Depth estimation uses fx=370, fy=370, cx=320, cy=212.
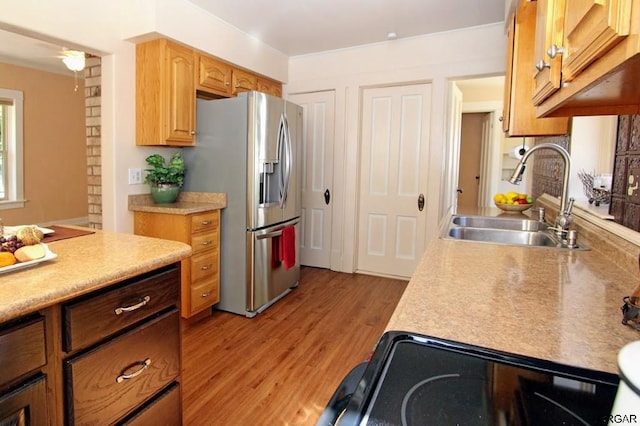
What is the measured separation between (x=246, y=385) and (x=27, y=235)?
1.34 metres

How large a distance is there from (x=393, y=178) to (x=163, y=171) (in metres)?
2.25

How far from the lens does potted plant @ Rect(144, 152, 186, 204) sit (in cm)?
288

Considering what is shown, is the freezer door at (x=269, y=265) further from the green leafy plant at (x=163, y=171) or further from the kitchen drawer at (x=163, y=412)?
the kitchen drawer at (x=163, y=412)

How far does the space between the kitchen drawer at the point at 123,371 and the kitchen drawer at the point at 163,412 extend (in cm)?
3

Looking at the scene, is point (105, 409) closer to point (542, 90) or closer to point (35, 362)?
point (35, 362)

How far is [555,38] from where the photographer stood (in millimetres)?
875

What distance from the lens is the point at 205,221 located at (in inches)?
109

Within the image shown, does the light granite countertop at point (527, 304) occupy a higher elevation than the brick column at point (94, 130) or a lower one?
lower

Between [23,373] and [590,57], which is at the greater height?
[590,57]

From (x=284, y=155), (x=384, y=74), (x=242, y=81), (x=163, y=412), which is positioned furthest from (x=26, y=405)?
(x=384, y=74)

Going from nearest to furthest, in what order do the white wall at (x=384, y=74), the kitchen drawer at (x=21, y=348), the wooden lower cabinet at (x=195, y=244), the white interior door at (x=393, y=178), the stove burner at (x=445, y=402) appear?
the stove burner at (x=445, y=402) < the kitchen drawer at (x=21, y=348) < the wooden lower cabinet at (x=195, y=244) < the white wall at (x=384, y=74) < the white interior door at (x=393, y=178)

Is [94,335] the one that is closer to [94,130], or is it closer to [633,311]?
[633,311]

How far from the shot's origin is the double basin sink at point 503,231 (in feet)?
5.84

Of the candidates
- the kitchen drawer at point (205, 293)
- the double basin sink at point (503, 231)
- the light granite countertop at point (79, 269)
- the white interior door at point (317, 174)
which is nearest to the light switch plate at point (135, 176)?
the kitchen drawer at point (205, 293)
